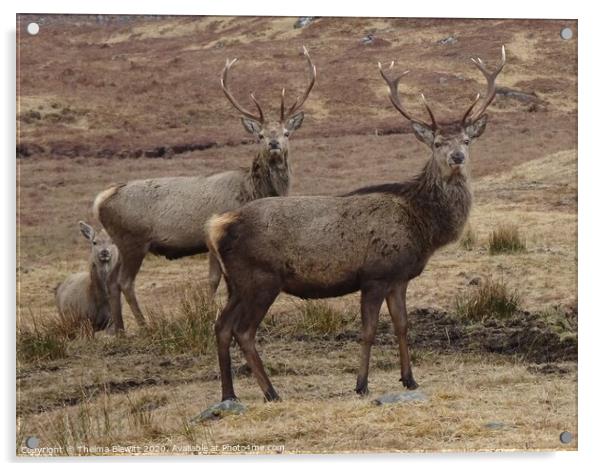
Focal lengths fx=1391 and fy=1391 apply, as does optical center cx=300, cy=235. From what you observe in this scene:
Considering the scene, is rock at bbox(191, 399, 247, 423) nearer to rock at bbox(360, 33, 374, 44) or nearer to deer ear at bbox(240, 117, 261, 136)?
deer ear at bbox(240, 117, 261, 136)

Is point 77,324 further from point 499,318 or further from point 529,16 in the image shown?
point 529,16

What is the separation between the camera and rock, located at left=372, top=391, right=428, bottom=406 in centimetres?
739

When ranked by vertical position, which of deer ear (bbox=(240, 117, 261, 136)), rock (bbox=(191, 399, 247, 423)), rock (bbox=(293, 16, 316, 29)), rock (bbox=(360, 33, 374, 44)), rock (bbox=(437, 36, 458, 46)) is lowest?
rock (bbox=(191, 399, 247, 423))

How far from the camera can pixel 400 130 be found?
8.68 m

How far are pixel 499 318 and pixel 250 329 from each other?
1847 mm

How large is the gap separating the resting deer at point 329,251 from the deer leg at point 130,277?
1664mm

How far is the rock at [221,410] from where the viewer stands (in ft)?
24.2

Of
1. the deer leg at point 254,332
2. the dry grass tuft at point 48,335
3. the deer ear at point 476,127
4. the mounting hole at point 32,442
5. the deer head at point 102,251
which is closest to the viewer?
the deer leg at point 254,332

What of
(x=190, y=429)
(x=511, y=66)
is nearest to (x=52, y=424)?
(x=190, y=429)

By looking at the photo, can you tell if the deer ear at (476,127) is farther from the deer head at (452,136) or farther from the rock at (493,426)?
the rock at (493,426)

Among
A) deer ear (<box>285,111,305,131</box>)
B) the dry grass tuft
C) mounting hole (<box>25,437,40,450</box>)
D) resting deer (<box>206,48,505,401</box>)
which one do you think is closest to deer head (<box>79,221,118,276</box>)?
the dry grass tuft

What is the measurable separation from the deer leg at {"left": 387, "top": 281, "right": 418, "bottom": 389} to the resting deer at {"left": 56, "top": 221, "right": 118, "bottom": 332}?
2.40 m

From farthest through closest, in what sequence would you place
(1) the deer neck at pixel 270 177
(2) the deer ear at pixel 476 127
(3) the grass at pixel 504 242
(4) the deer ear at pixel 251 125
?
1. (3) the grass at pixel 504 242
2. (1) the deer neck at pixel 270 177
3. (4) the deer ear at pixel 251 125
4. (2) the deer ear at pixel 476 127

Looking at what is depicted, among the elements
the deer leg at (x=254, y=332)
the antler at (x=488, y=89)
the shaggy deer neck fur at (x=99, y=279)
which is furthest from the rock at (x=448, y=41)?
the shaggy deer neck fur at (x=99, y=279)
